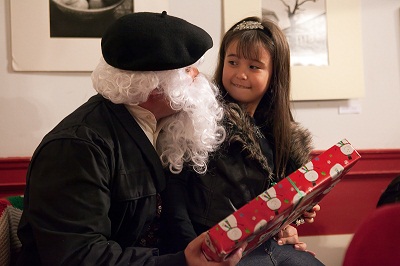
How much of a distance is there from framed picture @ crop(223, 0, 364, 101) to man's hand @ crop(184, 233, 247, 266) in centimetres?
112

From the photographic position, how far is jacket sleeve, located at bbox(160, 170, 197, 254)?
1.24 meters

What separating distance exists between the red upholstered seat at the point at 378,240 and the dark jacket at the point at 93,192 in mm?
528

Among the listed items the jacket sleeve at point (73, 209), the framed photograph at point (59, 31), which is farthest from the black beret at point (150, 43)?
the framed photograph at point (59, 31)

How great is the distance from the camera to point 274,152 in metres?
1.47

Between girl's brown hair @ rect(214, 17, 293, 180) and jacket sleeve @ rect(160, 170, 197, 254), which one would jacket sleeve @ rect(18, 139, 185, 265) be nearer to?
jacket sleeve @ rect(160, 170, 197, 254)

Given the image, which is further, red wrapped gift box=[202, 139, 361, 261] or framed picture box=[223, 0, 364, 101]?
framed picture box=[223, 0, 364, 101]

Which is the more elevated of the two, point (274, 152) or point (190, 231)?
point (274, 152)

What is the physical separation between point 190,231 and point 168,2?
101 centimetres


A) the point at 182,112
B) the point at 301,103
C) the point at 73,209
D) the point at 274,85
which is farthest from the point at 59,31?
the point at 301,103

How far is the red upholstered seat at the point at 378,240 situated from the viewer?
526 millimetres

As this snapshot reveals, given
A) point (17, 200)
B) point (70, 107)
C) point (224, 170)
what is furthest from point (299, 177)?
point (70, 107)

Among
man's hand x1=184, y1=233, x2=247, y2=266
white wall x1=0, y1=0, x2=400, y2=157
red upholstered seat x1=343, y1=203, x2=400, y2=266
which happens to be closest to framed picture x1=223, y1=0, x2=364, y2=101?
white wall x1=0, y1=0, x2=400, y2=157

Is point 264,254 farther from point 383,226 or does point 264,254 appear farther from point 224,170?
point 383,226

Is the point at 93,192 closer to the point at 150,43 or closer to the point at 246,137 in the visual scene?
the point at 150,43
